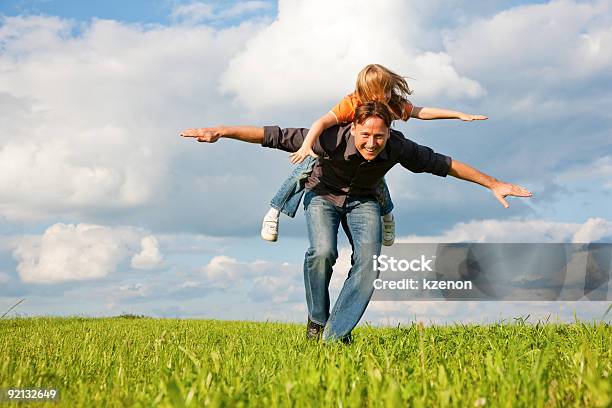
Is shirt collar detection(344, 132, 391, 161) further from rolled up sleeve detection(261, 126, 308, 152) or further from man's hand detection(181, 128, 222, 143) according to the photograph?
man's hand detection(181, 128, 222, 143)

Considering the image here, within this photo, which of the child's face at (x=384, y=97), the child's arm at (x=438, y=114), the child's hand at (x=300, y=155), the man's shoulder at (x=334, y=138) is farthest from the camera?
the child's arm at (x=438, y=114)

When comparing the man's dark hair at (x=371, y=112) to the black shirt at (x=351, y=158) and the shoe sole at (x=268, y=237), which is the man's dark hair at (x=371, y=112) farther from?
the shoe sole at (x=268, y=237)

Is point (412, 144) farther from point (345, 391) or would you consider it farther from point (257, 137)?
point (345, 391)

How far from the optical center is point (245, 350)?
5805 millimetres

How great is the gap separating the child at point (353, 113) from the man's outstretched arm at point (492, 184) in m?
0.81

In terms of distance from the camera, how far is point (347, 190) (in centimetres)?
629

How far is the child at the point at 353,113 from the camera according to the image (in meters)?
6.45

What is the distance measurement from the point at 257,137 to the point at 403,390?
3493mm

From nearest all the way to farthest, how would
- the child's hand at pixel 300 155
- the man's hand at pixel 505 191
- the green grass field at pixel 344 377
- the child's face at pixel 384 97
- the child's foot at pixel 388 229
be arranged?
the green grass field at pixel 344 377 < the child's hand at pixel 300 155 < the man's hand at pixel 505 191 < the child's face at pixel 384 97 < the child's foot at pixel 388 229

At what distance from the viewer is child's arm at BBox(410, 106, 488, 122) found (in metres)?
7.29

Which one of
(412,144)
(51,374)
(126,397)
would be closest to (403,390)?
(126,397)

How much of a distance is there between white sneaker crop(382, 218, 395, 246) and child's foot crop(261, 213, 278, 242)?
47.2 inches

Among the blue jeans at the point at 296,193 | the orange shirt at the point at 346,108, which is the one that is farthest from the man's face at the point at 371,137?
the blue jeans at the point at 296,193

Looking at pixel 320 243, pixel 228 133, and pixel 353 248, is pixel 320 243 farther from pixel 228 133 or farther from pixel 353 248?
pixel 228 133
